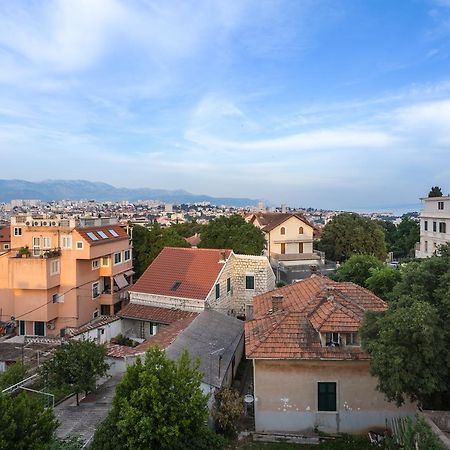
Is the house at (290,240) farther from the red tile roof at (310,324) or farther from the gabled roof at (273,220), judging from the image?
Answer: the red tile roof at (310,324)

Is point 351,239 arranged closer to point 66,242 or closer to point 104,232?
point 104,232

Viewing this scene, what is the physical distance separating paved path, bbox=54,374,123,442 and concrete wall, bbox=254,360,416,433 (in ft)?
19.5

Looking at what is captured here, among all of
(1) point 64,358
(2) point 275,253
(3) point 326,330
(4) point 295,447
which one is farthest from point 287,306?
(2) point 275,253

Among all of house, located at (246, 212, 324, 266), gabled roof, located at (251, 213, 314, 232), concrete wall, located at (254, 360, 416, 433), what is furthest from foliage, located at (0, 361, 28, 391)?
gabled roof, located at (251, 213, 314, 232)

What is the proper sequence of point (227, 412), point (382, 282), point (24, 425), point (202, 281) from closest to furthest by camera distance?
1. point (24, 425)
2. point (227, 412)
3. point (382, 282)
4. point (202, 281)

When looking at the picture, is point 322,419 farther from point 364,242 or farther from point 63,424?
point 364,242

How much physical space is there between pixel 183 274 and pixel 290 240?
2794cm

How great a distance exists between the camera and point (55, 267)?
31609mm

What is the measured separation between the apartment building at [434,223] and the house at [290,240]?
1242 centimetres

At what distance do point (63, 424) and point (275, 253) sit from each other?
41.1 metres

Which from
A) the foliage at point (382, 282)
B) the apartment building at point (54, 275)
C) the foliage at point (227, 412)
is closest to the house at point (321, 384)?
the foliage at point (227, 412)

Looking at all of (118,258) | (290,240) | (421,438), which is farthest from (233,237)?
(421,438)

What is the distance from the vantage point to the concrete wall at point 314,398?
614 inches

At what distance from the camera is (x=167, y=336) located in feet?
65.2
